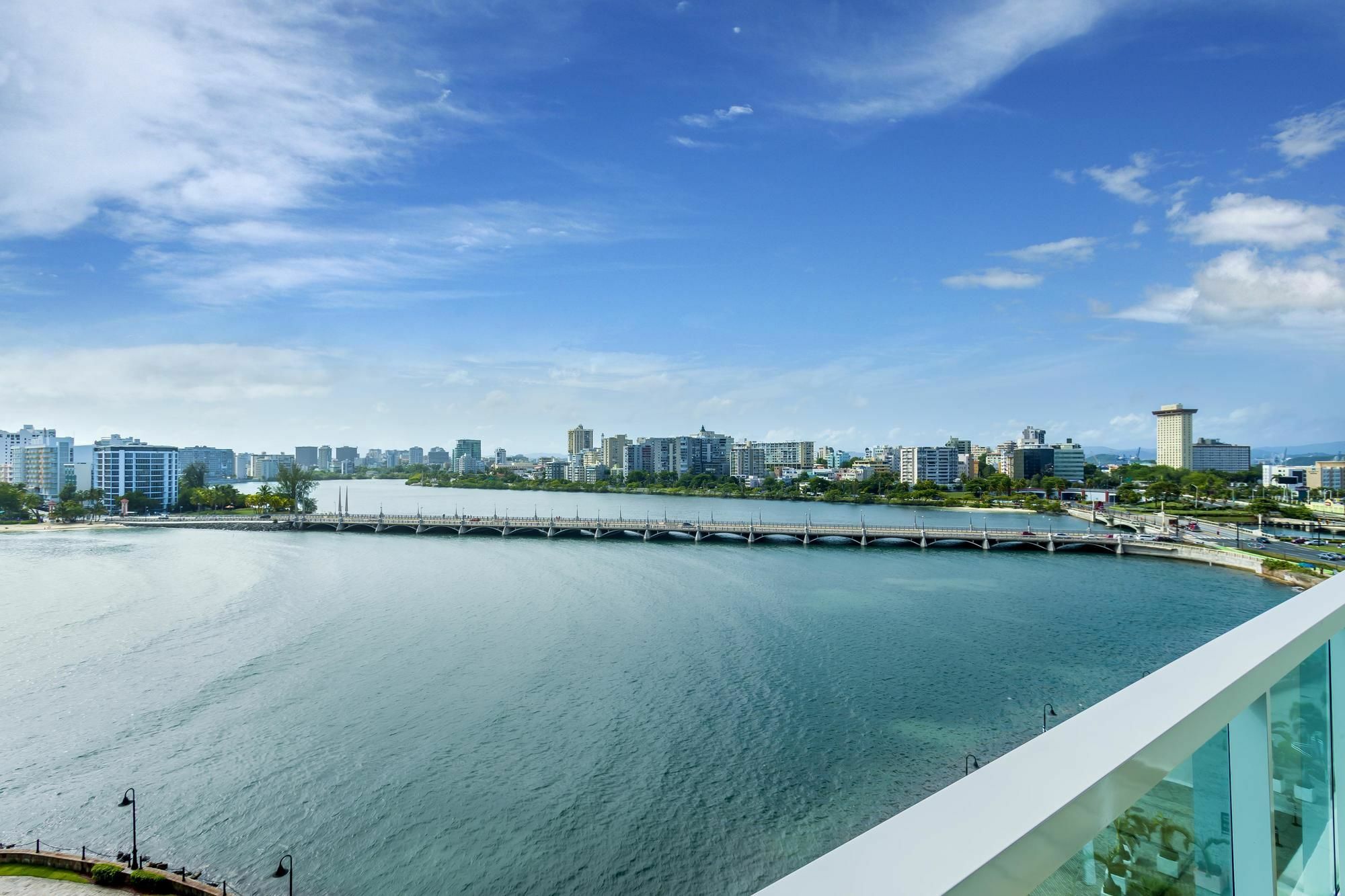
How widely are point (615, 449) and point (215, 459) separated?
37977 mm

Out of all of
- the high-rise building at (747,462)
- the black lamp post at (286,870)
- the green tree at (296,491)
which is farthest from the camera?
the high-rise building at (747,462)

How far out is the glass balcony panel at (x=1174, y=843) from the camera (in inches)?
18.9

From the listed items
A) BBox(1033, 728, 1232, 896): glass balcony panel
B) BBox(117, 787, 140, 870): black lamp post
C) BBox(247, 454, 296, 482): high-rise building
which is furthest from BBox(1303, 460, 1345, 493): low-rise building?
BBox(247, 454, 296, 482): high-rise building

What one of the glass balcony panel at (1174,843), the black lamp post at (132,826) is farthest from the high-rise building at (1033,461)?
the glass balcony panel at (1174,843)

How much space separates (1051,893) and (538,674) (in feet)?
31.2

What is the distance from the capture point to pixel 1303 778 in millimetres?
765

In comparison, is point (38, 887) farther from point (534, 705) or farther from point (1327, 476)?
point (1327, 476)

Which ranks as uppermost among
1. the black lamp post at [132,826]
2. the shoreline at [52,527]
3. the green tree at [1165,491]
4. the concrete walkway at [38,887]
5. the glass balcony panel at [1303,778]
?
the glass balcony panel at [1303,778]

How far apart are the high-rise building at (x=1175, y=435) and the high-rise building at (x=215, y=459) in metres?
82.7

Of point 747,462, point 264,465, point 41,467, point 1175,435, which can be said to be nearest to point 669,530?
point 41,467

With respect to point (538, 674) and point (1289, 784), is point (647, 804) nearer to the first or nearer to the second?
point (538, 674)

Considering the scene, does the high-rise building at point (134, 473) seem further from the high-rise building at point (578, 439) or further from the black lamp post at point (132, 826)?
the high-rise building at point (578, 439)

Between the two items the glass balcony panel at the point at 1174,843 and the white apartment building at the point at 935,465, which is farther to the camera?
the white apartment building at the point at 935,465

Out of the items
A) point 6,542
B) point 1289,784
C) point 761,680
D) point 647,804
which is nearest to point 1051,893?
point 1289,784
